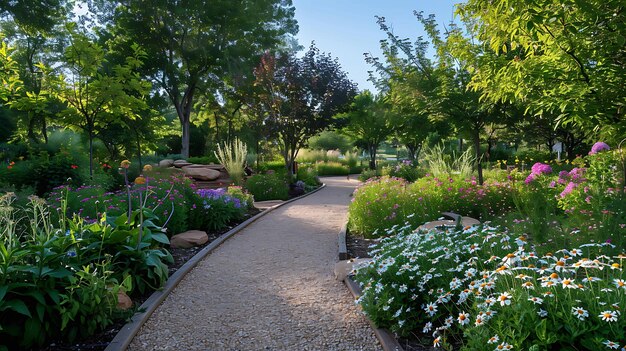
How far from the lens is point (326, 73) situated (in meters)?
14.5

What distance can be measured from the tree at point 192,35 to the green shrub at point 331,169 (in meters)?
7.55

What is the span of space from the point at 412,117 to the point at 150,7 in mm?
14620

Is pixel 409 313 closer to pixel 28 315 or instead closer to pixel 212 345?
pixel 212 345

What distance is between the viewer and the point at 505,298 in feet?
6.63

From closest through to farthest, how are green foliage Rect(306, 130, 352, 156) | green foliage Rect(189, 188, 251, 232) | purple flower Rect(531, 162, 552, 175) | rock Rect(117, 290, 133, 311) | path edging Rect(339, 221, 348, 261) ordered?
rock Rect(117, 290, 133, 311) → path edging Rect(339, 221, 348, 261) → green foliage Rect(189, 188, 251, 232) → purple flower Rect(531, 162, 552, 175) → green foliage Rect(306, 130, 352, 156)

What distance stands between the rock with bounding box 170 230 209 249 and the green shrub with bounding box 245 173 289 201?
596 cm

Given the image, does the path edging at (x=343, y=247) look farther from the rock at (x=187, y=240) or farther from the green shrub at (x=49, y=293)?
the green shrub at (x=49, y=293)

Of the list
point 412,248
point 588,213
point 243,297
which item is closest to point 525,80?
point 588,213

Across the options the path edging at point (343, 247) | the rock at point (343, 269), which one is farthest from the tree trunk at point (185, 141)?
the rock at point (343, 269)

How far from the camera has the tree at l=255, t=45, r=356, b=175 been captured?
45.9 ft

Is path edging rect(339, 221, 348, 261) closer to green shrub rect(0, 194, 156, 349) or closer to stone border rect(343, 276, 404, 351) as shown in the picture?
stone border rect(343, 276, 404, 351)

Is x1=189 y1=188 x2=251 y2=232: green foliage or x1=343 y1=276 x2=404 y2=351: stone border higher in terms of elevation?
x1=189 y1=188 x2=251 y2=232: green foliage

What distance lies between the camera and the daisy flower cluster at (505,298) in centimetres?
185

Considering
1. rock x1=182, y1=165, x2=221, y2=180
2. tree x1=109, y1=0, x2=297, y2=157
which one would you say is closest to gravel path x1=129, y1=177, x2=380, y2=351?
rock x1=182, y1=165, x2=221, y2=180
